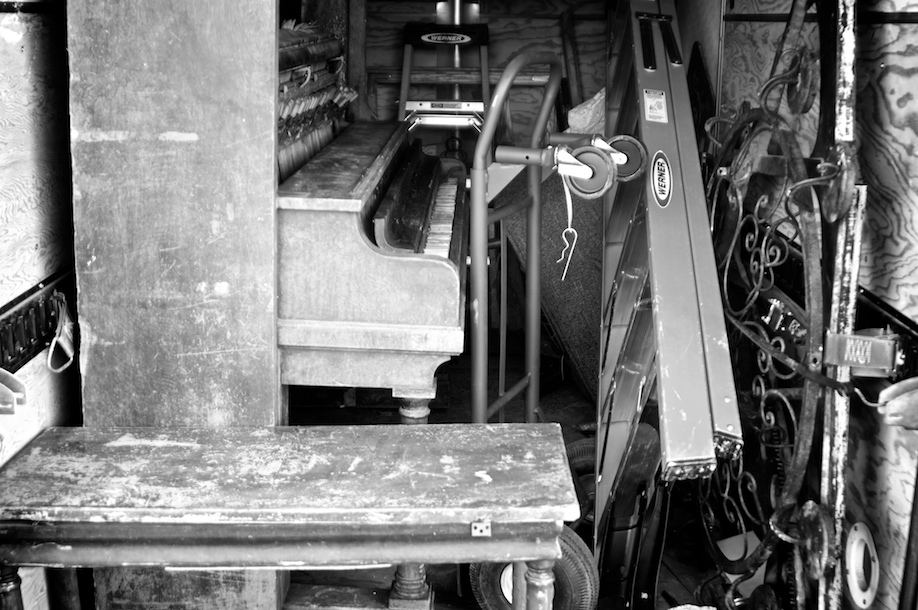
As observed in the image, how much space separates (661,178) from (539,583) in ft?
Answer: 4.12

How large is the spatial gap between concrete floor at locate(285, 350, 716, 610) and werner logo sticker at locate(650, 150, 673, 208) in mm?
1228

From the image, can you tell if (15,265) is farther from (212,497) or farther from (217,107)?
(212,497)

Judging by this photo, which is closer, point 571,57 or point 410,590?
point 410,590

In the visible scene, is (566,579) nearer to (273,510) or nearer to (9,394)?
(273,510)

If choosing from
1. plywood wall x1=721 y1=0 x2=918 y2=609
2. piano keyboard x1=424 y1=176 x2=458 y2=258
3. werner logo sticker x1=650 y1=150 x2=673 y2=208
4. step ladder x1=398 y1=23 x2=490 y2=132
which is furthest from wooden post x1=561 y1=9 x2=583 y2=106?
plywood wall x1=721 y1=0 x2=918 y2=609

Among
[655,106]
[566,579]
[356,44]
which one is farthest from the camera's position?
[356,44]

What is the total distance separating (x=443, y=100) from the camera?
501 centimetres

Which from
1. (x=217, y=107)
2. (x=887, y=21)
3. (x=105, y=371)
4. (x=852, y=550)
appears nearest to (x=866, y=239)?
(x=887, y=21)

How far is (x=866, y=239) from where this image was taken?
2.39 meters

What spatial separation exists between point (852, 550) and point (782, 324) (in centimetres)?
65

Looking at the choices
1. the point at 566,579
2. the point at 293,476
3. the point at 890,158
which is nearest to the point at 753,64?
the point at 890,158

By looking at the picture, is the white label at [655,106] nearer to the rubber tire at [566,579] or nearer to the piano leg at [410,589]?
the piano leg at [410,589]

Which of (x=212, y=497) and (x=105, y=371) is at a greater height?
(x=105, y=371)

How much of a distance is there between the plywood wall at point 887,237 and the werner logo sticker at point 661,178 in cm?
54
